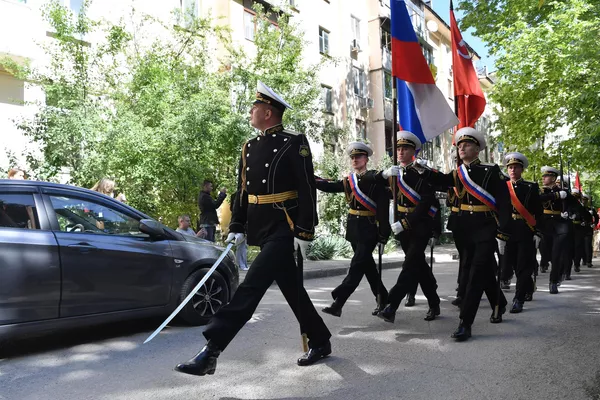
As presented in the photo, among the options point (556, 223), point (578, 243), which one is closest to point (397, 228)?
point (556, 223)

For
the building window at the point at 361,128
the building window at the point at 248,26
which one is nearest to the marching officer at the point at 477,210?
the building window at the point at 248,26

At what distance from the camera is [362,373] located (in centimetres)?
466

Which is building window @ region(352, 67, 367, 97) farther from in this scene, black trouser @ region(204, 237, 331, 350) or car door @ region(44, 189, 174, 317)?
black trouser @ region(204, 237, 331, 350)

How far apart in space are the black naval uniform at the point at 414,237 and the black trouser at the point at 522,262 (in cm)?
136

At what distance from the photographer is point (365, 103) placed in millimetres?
32125

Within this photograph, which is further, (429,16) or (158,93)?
(429,16)

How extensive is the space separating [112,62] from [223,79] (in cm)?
288

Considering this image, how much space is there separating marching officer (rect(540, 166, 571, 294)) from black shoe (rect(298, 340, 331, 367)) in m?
5.87

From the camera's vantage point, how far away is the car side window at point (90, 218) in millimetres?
5625

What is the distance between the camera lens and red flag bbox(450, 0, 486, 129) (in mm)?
9703

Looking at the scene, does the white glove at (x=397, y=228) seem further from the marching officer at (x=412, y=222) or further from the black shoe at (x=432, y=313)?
the black shoe at (x=432, y=313)

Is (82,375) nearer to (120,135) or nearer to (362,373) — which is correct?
(362,373)

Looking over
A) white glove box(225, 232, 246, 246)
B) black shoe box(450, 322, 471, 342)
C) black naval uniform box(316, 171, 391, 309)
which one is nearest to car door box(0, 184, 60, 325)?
white glove box(225, 232, 246, 246)

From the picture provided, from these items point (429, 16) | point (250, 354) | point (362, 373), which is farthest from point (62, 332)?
point (429, 16)
